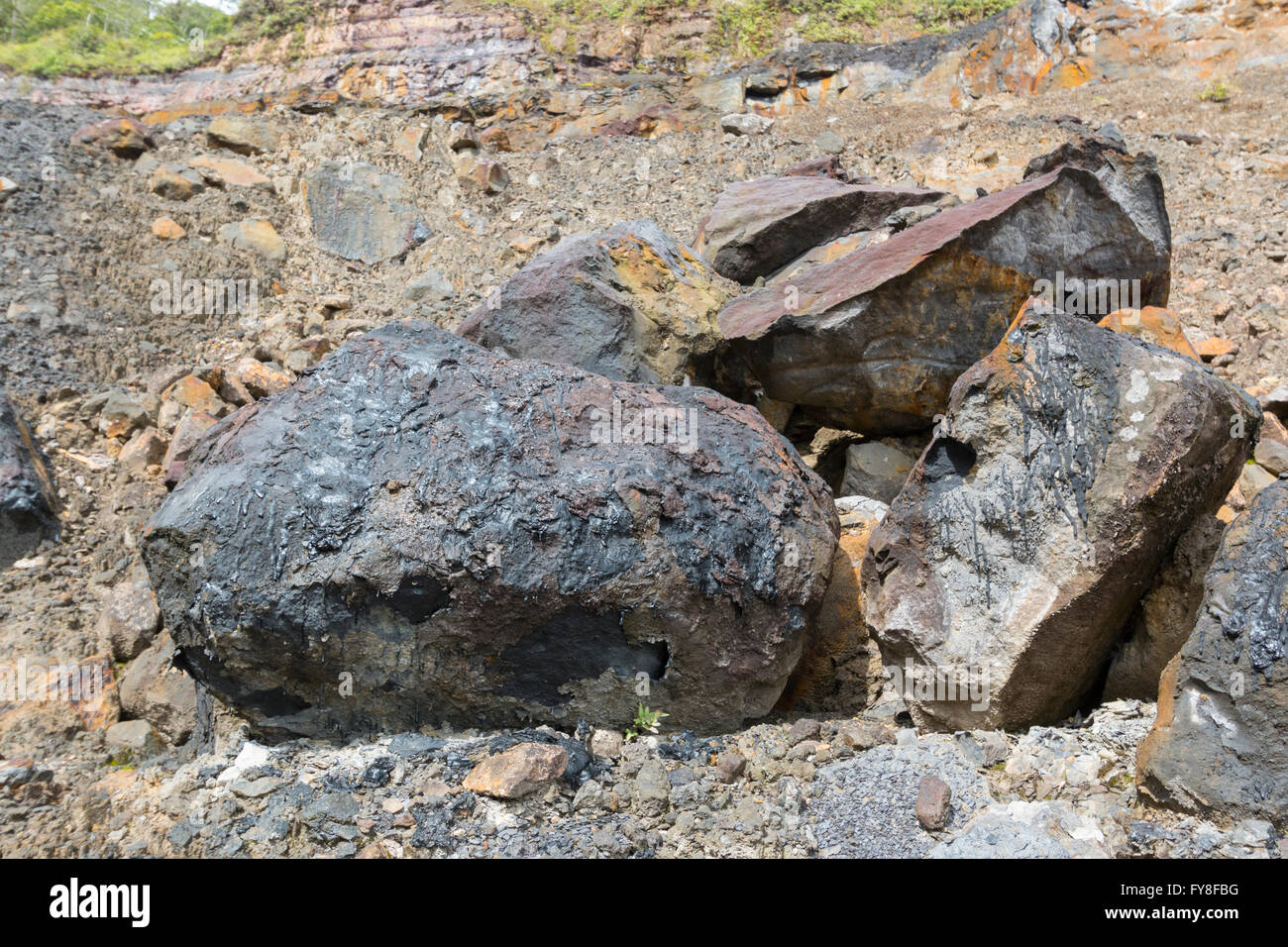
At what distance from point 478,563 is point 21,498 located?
339 cm

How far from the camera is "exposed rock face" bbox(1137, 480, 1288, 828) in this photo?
3.24 metres

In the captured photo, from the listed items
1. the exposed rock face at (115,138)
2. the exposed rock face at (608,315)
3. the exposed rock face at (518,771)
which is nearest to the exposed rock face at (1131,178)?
the exposed rock face at (608,315)

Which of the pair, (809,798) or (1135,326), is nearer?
(809,798)

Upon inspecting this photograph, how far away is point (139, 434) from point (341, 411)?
117 inches

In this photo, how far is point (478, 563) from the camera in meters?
3.82

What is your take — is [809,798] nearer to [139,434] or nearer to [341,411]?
[341,411]

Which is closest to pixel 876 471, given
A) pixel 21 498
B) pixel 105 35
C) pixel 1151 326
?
pixel 1151 326

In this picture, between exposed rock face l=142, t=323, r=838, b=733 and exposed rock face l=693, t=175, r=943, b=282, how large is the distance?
9.67 feet

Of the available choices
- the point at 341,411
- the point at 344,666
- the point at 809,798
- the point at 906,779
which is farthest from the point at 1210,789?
the point at 341,411

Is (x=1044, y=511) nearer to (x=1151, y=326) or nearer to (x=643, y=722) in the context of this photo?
(x=643, y=722)

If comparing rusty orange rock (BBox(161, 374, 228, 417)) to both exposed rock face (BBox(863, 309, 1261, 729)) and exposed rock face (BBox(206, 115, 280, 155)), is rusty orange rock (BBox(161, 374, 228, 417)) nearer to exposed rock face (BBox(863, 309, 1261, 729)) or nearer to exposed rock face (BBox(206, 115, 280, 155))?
exposed rock face (BBox(863, 309, 1261, 729))

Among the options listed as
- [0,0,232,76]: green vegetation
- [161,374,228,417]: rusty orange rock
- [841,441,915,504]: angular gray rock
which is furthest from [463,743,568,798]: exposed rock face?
[0,0,232,76]: green vegetation

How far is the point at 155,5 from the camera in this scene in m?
15.5

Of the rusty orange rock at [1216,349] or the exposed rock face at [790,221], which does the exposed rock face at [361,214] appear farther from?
the rusty orange rock at [1216,349]
